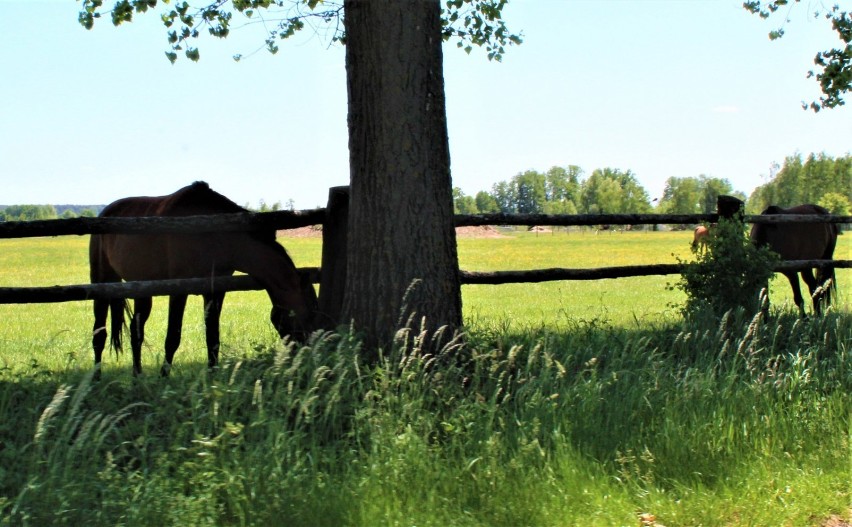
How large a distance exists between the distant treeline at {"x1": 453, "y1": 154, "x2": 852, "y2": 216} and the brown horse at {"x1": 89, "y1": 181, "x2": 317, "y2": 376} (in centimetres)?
6176

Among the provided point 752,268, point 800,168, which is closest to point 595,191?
point 800,168

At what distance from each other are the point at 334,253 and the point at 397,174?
3.97ft

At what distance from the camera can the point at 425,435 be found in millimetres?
4133

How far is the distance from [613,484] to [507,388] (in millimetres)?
912

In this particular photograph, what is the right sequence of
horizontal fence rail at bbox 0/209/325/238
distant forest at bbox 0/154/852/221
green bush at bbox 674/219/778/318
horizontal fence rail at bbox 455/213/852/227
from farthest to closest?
distant forest at bbox 0/154/852/221 → green bush at bbox 674/219/778/318 → horizontal fence rail at bbox 455/213/852/227 → horizontal fence rail at bbox 0/209/325/238

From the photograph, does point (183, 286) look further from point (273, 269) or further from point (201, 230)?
point (273, 269)

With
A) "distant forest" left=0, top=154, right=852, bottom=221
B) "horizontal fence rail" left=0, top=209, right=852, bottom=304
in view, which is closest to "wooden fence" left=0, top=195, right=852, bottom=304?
"horizontal fence rail" left=0, top=209, right=852, bottom=304

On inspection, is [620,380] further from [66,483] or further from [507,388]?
[66,483]

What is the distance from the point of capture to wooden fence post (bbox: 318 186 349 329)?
6.21 meters

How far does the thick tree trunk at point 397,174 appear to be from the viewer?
532 cm

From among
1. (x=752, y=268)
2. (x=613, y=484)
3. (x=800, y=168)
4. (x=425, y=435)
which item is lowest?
(x=613, y=484)

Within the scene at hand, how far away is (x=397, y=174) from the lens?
5320 millimetres

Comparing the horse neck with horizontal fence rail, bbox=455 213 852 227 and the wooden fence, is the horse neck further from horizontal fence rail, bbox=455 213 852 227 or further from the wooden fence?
horizontal fence rail, bbox=455 213 852 227

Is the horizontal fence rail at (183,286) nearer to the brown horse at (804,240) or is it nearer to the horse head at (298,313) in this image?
the horse head at (298,313)
